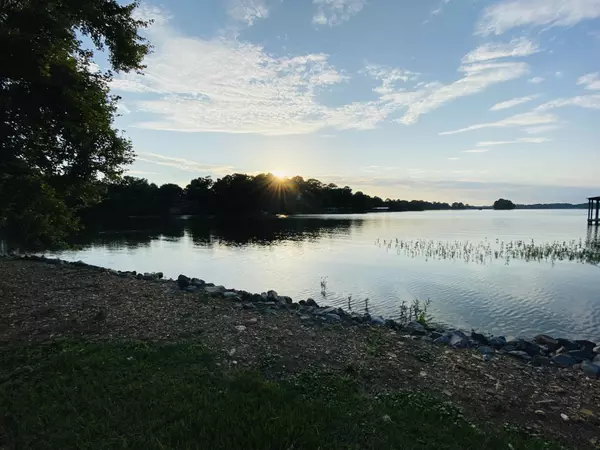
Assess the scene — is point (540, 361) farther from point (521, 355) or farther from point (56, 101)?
point (56, 101)

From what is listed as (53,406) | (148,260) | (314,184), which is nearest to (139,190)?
(314,184)

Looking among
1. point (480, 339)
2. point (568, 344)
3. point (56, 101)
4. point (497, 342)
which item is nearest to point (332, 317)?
point (480, 339)

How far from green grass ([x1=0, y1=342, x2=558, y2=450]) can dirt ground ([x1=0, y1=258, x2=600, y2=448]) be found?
588mm

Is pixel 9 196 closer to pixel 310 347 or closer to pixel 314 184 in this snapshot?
pixel 310 347

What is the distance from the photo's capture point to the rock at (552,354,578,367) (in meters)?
7.56

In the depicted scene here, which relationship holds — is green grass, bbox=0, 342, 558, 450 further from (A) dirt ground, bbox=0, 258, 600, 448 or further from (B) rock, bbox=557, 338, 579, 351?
(B) rock, bbox=557, 338, 579, 351

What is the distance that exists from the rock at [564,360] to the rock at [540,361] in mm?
172

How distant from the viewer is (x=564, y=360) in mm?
7676

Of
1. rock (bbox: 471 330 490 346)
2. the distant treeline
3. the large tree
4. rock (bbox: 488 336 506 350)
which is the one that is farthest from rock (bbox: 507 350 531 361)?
the distant treeline

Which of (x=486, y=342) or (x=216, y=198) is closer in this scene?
(x=486, y=342)

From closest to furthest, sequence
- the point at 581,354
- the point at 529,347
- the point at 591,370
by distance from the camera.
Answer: the point at 591,370, the point at 581,354, the point at 529,347

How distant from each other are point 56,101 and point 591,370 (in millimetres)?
13363

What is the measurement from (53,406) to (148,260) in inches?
939

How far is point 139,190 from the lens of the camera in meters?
115
